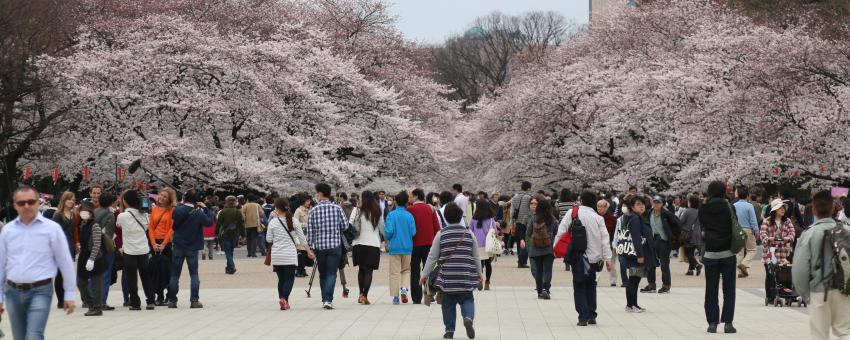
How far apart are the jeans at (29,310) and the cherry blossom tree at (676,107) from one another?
32218 millimetres

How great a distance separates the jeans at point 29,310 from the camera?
9.00 metres

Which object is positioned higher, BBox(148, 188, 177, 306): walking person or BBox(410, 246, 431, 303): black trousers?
BBox(148, 188, 177, 306): walking person

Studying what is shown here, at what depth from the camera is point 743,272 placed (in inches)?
927

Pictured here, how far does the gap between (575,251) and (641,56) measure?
39.9 m

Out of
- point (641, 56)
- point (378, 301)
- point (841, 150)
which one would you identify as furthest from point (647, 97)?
point (378, 301)

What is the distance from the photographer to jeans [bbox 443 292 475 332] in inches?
511

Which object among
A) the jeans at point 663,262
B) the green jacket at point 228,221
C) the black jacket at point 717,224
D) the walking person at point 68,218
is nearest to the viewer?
the black jacket at point 717,224

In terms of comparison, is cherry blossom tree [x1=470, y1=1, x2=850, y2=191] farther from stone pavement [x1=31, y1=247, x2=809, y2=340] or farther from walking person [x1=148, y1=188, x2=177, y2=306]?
walking person [x1=148, y1=188, x2=177, y2=306]

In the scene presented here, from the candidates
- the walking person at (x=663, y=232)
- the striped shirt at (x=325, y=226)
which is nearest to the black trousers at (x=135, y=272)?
the striped shirt at (x=325, y=226)

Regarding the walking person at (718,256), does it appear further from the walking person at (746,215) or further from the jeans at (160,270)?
the walking person at (746,215)

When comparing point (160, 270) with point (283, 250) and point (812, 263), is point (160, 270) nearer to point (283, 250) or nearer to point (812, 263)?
point (283, 250)

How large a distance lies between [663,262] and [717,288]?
22.5 ft

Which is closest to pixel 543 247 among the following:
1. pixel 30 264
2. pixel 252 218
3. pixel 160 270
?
pixel 160 270

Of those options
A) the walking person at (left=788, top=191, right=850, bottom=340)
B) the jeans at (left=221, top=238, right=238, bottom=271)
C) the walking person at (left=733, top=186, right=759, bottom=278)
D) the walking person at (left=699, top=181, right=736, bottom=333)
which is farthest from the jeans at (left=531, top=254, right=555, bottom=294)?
the jeans at (left=221, top=238, right=238, bottom=271)
